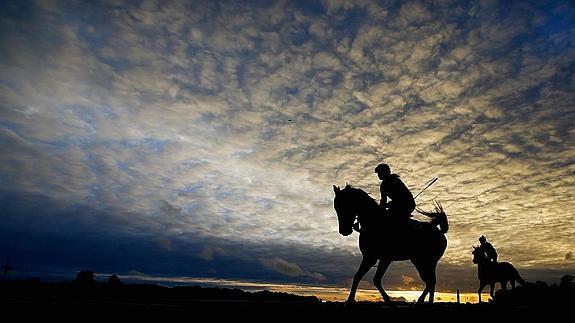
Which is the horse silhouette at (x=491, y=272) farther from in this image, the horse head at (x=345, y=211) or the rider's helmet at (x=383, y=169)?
the horse head at (x=345, y=211)

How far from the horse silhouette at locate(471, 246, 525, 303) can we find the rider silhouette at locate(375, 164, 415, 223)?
1632cm

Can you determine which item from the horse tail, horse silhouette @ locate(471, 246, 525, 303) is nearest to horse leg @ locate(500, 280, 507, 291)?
horse silhouette @ locate(471, 246, 525, 303)

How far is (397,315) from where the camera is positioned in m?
4.46

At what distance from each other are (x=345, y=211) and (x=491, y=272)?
694 inches

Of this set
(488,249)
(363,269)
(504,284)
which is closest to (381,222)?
(363,269)

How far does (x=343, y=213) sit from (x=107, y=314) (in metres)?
6.40

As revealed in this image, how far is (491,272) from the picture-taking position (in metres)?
21.7

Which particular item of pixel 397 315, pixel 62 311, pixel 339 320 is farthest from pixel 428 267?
pixel 62 311

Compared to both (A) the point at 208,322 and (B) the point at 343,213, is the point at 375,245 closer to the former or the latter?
(B) the point at 343,213

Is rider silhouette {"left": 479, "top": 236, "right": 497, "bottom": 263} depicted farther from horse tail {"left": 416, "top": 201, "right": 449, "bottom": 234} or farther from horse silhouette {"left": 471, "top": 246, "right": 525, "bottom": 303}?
horse tail {"left": 416, "top": 201, "right": 449, "bottom": 234}

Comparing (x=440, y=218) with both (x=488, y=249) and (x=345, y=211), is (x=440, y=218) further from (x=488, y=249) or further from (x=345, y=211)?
(x=488, y=249)

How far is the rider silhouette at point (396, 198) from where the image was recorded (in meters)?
8.86

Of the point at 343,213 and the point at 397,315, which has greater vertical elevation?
the point at 343,213

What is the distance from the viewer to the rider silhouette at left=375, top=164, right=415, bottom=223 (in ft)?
29.1
